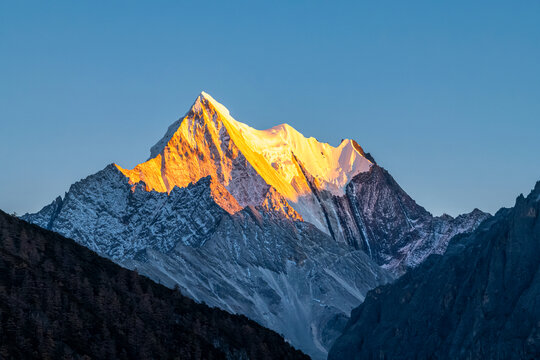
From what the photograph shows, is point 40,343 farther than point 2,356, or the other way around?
point 40,343

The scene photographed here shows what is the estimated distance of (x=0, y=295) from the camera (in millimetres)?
197375

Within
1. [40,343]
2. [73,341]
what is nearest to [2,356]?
[40,343]

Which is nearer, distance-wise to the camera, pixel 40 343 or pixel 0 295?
pixel 40 343

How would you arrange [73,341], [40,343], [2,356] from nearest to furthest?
[2,356], [40,343], [73,341]

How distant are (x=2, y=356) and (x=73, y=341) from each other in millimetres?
26298

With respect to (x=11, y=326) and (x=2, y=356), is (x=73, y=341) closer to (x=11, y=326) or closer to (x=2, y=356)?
(x=11, y=326)

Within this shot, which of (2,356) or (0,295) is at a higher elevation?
(0,295)

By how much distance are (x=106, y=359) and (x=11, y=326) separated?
1710 centimetres

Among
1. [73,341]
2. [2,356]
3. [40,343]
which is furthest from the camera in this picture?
[73,341]

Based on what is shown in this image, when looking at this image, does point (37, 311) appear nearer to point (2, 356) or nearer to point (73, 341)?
point (73, 341)

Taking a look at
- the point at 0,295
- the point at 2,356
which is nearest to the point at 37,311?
the point at 0,295

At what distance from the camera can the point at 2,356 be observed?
166m

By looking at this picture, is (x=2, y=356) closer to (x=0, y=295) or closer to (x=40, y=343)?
(x=40, y=343)

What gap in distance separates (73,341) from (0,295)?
15.9m
